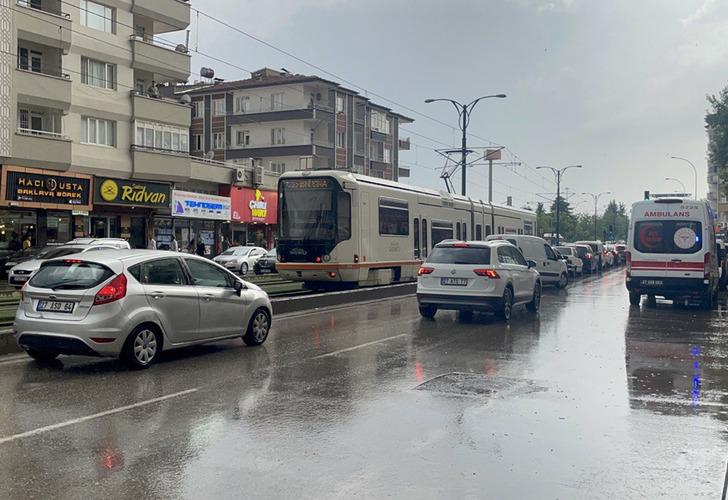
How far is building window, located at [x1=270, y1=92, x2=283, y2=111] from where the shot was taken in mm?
58406

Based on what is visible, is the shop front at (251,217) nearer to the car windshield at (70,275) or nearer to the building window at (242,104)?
the building window at (242,104)

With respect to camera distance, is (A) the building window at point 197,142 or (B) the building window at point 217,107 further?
(A) the building window at point 197,142

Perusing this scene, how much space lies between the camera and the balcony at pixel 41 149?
2977cm

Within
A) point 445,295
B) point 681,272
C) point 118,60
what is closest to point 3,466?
point 445,295

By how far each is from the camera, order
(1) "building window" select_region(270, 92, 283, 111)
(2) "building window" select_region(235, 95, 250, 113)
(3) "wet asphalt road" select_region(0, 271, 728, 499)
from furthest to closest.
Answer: (2) "building window" select_region(235, 95, 250, 113)
(1) "building window" select_region(270, 92, 283, 111)
(3) "wet asphalt road" select_region(0, 271, 728, 499)

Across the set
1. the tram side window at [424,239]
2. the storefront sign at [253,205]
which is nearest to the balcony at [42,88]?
the storefront sign at [253,205]

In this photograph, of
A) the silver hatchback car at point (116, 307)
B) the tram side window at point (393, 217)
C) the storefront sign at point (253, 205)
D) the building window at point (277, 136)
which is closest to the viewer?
the silver hatchback car at point (116, 307)

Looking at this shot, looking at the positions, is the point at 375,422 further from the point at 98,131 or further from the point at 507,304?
the point at 98,131

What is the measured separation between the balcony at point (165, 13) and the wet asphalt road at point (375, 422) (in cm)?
2924

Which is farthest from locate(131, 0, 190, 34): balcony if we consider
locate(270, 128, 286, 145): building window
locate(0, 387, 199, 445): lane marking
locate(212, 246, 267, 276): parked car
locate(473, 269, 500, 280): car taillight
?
locate(0, 387, 199, 445): lane marking

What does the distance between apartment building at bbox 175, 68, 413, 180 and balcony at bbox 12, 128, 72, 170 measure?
1009 inches

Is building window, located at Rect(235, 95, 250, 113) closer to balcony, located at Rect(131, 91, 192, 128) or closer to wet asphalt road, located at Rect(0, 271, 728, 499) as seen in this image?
balcony, located at Rect(131, 91, 192, 128)

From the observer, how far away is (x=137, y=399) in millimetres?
7586

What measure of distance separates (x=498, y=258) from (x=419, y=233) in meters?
10.4
